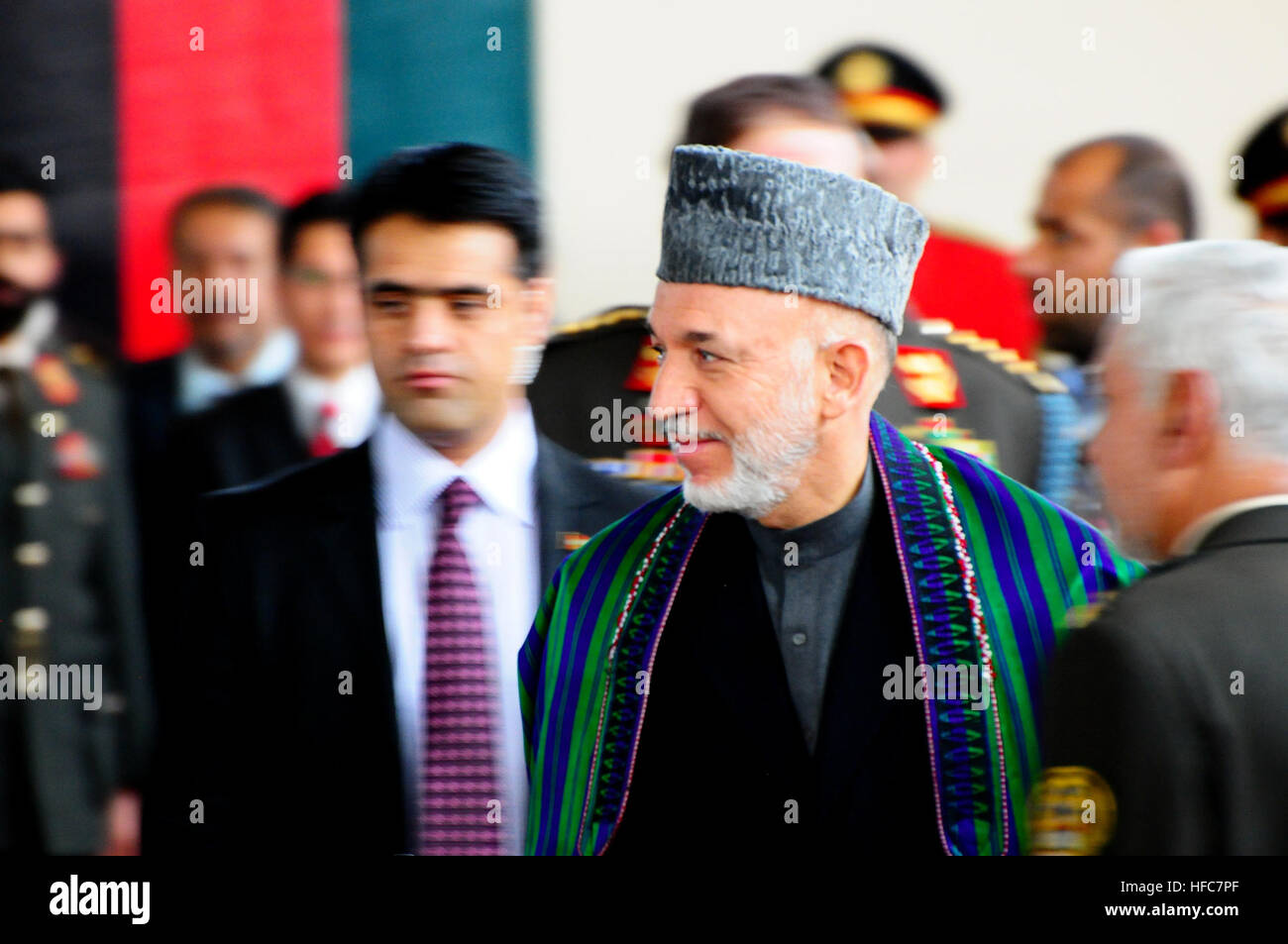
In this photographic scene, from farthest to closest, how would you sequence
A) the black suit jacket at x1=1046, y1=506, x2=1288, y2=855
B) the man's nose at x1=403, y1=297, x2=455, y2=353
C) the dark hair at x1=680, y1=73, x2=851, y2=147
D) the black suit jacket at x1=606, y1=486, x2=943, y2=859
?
the dark hair at x1=680, y1=73, x2=851, y2=147 < the man's nose at x1=403, y1=297, x2=455, y2=353 < the black suit jacket at x1=606, y1=486, x2=943, y2=859 < the black suit jacket at x1=1046, y1=506, x2=1288, y2=855

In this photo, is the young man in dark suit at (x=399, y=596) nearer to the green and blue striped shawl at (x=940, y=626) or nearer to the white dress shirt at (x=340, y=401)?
the white dress shirt at (x=340, y=401)

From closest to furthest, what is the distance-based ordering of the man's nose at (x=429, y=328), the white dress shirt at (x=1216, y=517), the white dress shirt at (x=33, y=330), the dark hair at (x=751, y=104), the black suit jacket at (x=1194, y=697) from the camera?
1. the black suit jacket at (x=1194, y=697)
2. the white dress shirt at (x=1216, y=517)
3. the man's nose at (x=429, y=328)
4. the dark hair at (x=751, y=104)
5. the white dress shirt at (x=33, y=330)

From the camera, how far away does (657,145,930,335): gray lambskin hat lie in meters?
2.20

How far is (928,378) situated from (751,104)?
1.77 feet

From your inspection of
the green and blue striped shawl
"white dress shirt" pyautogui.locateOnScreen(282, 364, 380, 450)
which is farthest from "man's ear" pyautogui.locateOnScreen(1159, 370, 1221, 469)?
"white dress shirt" pyautogui.locateOnScreen(282, 364, 380, 450)

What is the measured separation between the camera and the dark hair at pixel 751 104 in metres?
2.54

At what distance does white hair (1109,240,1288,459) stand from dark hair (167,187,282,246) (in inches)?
55.9

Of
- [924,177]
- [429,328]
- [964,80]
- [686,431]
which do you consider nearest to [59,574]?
[429,328]

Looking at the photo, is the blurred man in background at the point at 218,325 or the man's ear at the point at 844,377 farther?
the blurred man in background at the point at 218,325

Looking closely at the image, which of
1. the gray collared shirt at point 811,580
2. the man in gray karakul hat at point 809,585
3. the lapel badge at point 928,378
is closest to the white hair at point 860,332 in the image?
the man in gray karakul hat at point 809,585

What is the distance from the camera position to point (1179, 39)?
104 inches

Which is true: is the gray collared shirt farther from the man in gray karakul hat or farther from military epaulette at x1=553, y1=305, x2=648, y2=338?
military epaulette at x1=553, y1=305, x2=648, y2=338

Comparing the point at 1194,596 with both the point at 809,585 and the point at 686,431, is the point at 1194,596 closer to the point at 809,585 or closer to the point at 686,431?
the point at 809,585
